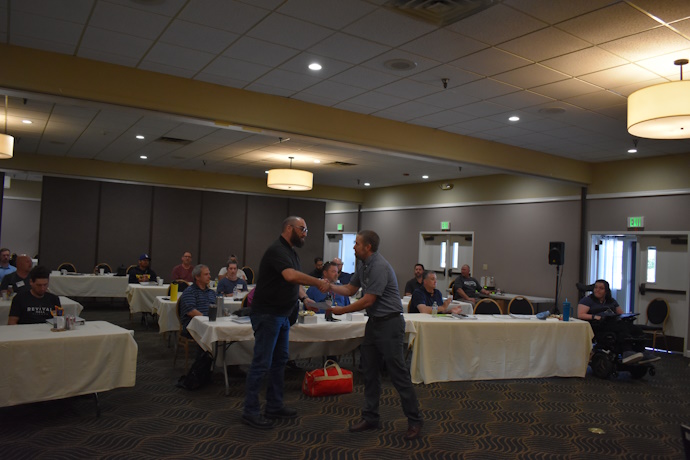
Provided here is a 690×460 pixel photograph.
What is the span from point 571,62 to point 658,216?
210 inches

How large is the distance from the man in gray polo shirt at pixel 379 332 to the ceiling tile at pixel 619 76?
3111 mm

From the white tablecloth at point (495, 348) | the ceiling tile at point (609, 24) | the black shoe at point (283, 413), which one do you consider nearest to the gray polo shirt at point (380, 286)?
the black shoe at point (283, 413)

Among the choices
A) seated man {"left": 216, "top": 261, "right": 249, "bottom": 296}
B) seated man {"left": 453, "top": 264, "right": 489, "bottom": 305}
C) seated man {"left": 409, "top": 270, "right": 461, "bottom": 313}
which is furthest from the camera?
seated man {"left": 453, "top": 264, "right": 489, "bottom": 305}

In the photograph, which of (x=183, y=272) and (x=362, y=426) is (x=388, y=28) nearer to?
(x=362, y=426)

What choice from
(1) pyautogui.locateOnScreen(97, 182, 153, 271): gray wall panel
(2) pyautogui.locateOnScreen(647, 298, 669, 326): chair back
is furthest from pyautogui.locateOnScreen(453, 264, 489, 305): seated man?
(1) pyautogui.locateOnScreen(97, 182, 153, 271): gray wall panel

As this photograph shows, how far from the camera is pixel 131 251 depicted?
44.3 feet

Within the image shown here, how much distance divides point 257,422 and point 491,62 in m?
4.03

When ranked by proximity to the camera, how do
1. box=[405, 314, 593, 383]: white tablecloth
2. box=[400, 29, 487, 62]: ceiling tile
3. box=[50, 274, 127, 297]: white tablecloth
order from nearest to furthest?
box=[400, 29, 487, 62]: ceiling tile → box=[405, 314, 593, 383]: white tablecloth → box=[50, 274, 127, 297]: white tablecloth

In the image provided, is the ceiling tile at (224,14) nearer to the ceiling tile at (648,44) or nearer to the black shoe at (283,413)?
the ceiling tile at (648,44)

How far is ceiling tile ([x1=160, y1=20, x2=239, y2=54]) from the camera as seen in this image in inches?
184

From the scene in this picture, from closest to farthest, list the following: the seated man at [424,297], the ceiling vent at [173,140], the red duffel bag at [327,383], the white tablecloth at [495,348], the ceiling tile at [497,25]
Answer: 1. the ceiling tile at [497,25]
2. the red duffel bag at [327,383]
3. the white tablecloth at [495,348]
4. the seated man at [424,297]
5. the ceiling vent at [173,140]

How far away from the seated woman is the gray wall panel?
10.8 m

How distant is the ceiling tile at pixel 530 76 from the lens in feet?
17.5

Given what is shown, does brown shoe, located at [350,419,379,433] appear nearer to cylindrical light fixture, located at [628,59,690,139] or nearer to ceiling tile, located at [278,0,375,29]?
ceiling tile, located at [278,0,375,29]
